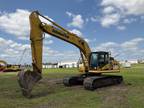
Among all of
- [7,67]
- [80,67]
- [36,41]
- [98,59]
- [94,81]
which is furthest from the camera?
[7,67]

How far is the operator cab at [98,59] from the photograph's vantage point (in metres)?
26.5

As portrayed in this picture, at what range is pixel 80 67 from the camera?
1086 inches

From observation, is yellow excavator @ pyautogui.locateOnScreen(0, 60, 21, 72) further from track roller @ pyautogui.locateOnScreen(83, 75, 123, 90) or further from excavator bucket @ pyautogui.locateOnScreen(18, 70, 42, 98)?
excavator bucket @ pyautogui.locateOnScreen(18, 70, 42, 98)

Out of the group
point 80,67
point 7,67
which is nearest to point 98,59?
point 80,67

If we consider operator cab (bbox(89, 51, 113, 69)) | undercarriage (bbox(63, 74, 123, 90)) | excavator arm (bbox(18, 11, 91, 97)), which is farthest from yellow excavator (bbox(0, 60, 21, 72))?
excavator arm (bbox(18, 11, 91, 97))

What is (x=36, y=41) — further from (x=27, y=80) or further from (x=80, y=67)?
(x=80, y=67)

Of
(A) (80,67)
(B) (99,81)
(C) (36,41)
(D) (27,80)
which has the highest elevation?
(C) (36,41)

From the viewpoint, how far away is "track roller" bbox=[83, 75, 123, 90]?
2345 centimetres

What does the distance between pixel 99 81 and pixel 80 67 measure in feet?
10.6

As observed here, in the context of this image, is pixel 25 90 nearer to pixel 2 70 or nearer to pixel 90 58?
pixel 90 58

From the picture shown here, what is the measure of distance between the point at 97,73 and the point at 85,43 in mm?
2684

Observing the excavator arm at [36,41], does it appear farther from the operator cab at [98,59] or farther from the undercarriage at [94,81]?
the undercarriage at [94,81]

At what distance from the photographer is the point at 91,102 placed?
59.3 feet

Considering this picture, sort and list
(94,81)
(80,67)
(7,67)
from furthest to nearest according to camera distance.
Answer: (7,67) → (80,67) → (94,81)
